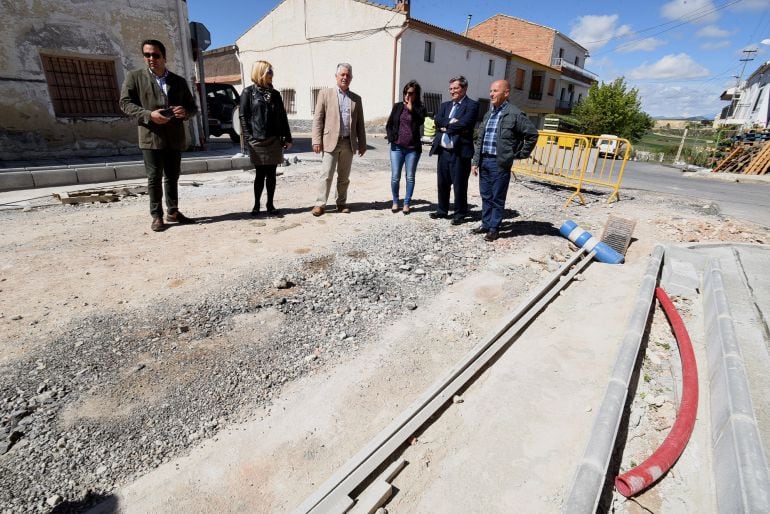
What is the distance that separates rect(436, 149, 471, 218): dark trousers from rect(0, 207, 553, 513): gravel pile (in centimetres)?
183

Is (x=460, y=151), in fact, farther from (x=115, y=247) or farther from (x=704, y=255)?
(x=115, y=247)

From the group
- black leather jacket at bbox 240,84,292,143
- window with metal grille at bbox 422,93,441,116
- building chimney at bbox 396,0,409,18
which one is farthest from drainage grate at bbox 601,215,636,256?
window with metal grille at bbox 422,93,441,116

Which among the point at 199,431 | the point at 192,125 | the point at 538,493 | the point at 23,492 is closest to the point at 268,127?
the point at 199,431

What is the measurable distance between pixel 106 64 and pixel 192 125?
221 centimetres

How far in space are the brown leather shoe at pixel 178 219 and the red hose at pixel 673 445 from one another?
5272 mm

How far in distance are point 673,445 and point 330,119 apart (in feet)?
16.5

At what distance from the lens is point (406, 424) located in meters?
2.19

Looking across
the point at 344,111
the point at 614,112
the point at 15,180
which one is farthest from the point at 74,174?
the point at 614,112

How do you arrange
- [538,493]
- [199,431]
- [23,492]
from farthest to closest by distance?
[199,431] < [538,493] < [23,492]

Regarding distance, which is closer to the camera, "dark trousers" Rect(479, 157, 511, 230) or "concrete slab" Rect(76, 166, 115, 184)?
"dark trousers" Rect(479, 157, 511, 230)

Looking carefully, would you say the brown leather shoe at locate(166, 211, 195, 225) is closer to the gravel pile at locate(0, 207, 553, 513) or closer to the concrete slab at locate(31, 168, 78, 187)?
the gravel pile at locate(0, 207, 553, 513)

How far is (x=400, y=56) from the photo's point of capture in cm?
2075

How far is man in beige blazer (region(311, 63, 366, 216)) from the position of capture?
17.8 feet

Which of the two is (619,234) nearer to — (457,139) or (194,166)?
(457,139)
